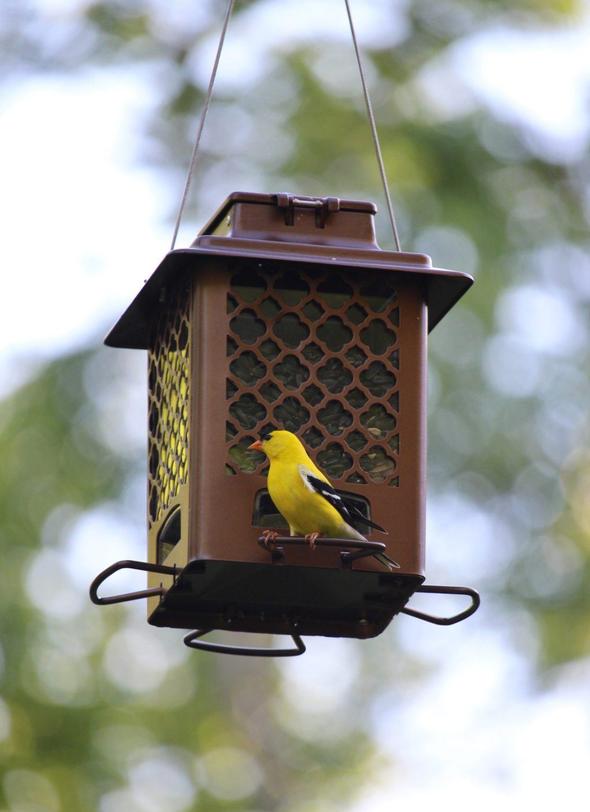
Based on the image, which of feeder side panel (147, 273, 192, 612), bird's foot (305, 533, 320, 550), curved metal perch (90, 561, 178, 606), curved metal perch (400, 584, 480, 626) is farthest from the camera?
feeder side panel (147, 273, 192, 612)

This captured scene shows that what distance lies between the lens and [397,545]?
4.86 meters

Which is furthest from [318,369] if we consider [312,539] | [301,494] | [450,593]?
[450,593]

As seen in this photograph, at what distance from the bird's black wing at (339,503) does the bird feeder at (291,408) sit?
0.08m

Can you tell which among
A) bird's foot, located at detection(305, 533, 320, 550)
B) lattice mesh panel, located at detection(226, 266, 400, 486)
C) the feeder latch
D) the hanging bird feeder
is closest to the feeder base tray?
the hanging bird feeder

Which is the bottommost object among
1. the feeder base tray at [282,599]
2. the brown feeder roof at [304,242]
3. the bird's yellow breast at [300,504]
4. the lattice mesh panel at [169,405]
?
the feeder base tray at [282,599]

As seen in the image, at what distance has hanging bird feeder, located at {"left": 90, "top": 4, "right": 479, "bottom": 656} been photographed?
15.8 feet

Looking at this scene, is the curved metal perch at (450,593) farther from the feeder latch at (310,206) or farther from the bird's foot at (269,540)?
the feeder latch at (310,206)

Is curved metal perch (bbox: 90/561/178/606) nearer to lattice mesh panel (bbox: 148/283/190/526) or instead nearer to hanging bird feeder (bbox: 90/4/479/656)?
hanging bird feeder (bbox: 90/4/479/656)

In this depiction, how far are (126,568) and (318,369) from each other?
2.40ft

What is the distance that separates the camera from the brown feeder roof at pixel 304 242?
4941mm

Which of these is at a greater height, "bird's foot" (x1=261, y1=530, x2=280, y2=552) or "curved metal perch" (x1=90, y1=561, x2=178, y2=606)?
"bird's foot" (x1=261, y1=530, x2=280, y2=552)

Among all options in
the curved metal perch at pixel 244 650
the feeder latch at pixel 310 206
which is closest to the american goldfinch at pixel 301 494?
the curved metal perch at pixel 244 650

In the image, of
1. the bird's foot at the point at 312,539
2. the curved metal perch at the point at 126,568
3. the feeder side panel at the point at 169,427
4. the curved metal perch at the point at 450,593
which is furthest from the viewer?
the feeder side panel at the point at 169,427

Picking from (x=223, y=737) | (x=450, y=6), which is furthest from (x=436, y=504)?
(x=450, y=6)
